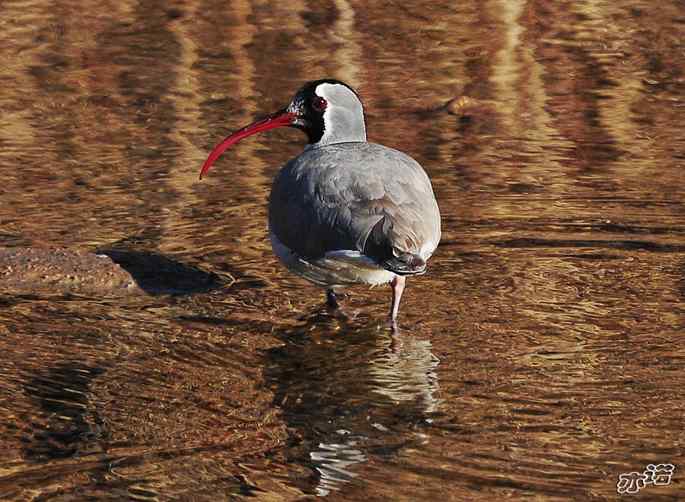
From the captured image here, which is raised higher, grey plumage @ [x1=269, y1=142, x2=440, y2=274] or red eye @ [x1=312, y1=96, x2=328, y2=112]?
red eye @ [x1=312, y1=96, x2=328, y2=112]

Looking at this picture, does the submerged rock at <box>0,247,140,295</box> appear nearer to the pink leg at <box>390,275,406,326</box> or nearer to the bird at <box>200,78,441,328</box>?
the bird at <box>200,78,441,328</box>

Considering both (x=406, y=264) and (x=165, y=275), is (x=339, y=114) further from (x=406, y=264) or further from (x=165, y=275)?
(x=406, y=264)

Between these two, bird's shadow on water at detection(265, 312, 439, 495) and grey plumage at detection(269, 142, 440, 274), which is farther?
grey plumage at detection(269, 142, 440, 274)

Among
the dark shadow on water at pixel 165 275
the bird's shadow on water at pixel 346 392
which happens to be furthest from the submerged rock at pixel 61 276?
the bird's shadow on water at pixel 346 392

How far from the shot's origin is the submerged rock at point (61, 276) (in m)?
7.74

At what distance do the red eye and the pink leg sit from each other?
1348 millimetres

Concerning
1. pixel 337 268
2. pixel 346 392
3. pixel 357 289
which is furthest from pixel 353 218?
pixel 357 289

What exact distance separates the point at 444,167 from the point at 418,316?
283 centimetres

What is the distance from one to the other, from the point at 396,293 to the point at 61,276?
1833 mm

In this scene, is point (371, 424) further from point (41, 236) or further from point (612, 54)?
point (612, 54)

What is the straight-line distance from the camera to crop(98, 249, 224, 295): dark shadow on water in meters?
7.79

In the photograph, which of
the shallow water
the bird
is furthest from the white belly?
the shallow water

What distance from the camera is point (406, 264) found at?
6719 mm

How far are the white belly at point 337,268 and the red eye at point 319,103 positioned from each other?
0.99 m
